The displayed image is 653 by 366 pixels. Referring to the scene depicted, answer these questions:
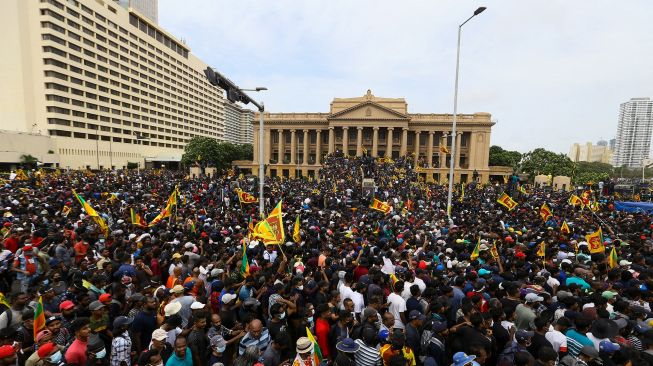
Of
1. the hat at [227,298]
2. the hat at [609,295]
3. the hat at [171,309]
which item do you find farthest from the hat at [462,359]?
the hat at [609,295]

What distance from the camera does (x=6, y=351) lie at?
130 inches

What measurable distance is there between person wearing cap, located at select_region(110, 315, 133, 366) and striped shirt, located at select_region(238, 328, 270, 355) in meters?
1.40

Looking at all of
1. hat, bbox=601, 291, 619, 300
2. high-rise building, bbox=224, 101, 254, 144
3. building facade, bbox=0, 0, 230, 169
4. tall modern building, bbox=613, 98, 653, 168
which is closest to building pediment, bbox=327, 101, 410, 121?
building facade, bbox=0, 0, 230, 169

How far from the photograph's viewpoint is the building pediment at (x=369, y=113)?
207 ft

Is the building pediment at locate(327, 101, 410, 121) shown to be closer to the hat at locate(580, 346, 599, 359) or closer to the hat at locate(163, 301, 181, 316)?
the hat at locate(163, 301, 181, 316)

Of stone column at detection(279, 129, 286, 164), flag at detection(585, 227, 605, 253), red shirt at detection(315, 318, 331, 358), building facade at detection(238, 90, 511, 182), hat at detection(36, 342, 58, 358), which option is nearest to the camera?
hat at detection(36, 342, 58, 358)

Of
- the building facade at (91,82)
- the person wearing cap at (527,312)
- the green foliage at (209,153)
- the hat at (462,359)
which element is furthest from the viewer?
the green foliage at (209,153)

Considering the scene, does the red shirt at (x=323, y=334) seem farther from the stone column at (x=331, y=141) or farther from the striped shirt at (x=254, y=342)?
the stone column at (x=331, y=141)

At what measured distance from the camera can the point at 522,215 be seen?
16.8 metres

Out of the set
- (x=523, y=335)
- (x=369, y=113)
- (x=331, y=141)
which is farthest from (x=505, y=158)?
(x=523, y=335)

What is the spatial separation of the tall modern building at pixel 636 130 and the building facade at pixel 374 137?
408 feet

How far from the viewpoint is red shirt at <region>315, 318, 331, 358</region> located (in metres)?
4.69

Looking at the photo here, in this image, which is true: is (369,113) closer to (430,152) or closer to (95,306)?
(430,152)

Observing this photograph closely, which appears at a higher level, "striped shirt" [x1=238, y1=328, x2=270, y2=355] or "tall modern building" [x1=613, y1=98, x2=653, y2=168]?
"tall modern building" [x1=613, y1=98, x2=653, y2=168]
